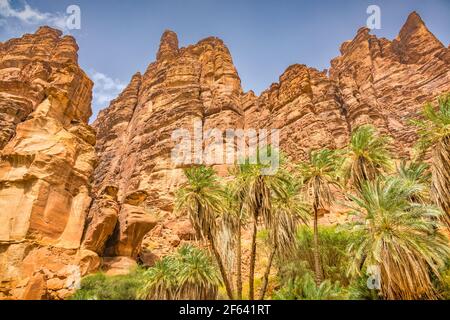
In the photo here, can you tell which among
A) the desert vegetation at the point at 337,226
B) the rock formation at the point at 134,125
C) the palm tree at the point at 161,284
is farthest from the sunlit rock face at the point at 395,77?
the palm tree at the point at 161,284

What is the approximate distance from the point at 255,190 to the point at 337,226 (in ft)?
19.0

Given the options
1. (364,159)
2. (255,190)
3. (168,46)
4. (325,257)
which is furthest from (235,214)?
(168,46)

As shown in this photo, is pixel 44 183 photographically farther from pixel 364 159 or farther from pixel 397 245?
pixel 397 245

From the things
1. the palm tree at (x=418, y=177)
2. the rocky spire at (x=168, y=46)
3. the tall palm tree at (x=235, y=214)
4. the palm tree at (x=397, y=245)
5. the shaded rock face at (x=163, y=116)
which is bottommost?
the palm tree at (x=397, y=245)

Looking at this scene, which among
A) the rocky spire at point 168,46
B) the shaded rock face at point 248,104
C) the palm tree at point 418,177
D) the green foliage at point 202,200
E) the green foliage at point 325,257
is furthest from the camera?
the rocky spire at point 168,46

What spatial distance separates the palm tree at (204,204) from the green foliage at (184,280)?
83 centimetres

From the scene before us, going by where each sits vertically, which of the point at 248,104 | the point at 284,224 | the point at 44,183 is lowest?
the point at 284,224

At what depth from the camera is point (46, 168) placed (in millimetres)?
30750

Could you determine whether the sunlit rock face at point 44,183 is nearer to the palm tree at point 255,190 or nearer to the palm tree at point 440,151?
the palm tree at point 255,190

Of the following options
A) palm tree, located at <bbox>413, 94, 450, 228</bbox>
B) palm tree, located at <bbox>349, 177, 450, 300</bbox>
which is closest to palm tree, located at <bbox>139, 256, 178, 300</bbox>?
palm tree, located at <bbox>349, 177, 450, 300</bbox>

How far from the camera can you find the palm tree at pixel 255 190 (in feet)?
67.7

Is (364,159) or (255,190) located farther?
(364,159)

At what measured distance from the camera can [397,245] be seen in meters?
15.2
